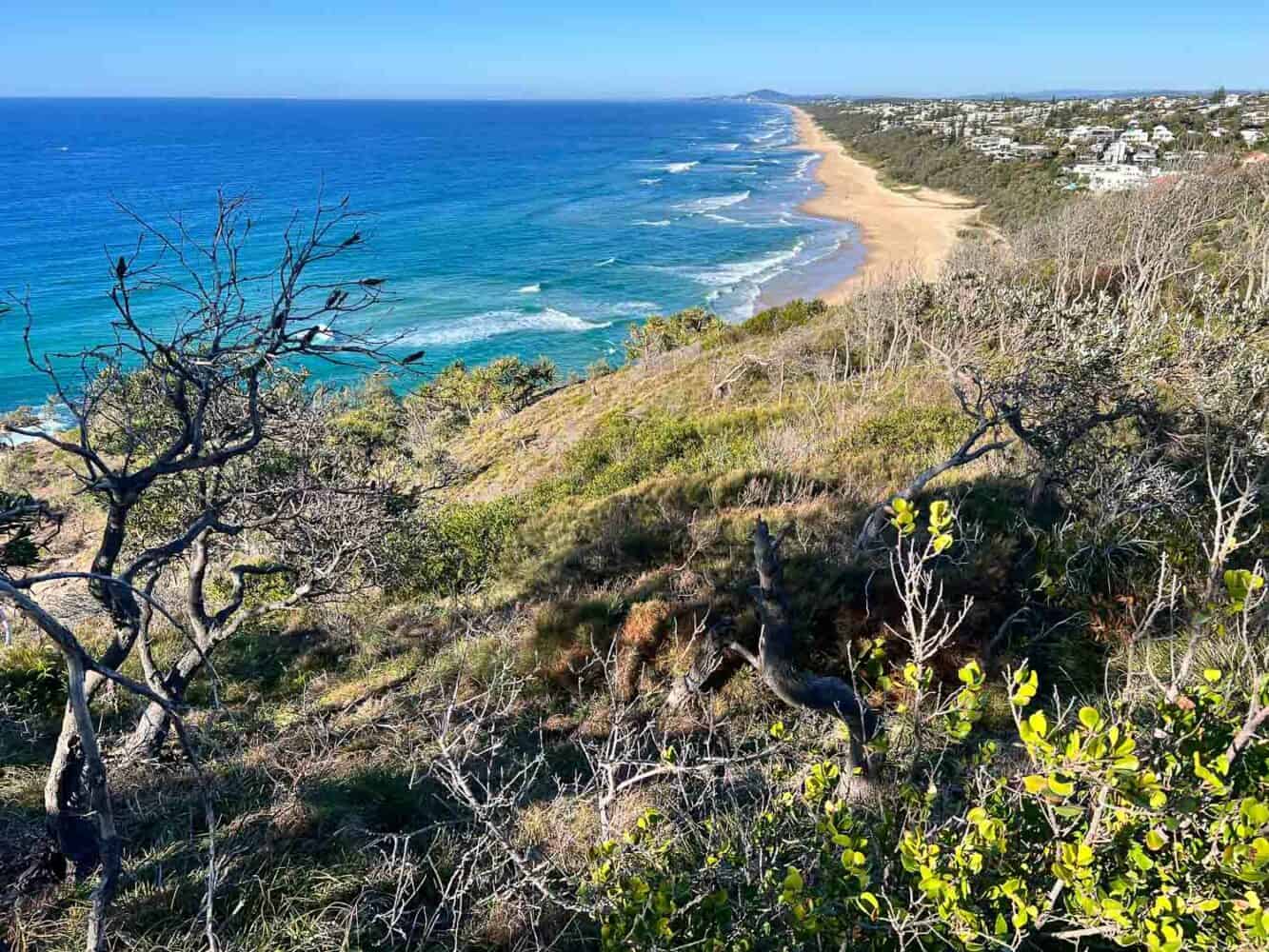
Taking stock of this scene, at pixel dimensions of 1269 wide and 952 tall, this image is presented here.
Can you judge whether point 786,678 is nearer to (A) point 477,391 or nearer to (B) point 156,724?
(B) point 156,724

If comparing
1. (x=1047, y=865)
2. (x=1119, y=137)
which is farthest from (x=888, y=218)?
(x=1047, y=865)

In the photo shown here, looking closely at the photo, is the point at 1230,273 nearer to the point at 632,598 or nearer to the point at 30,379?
the point at 632,598

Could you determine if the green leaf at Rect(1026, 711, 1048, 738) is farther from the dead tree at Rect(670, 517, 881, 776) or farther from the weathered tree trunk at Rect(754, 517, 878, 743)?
the weathered tree trunk at Rect(754, 517, 878, 743)

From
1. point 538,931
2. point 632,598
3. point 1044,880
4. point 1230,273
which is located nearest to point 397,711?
point 632,598

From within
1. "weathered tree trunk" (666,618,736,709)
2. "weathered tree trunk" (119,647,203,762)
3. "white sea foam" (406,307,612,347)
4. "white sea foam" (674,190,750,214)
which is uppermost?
"white sea foam" (674,190,750,214)

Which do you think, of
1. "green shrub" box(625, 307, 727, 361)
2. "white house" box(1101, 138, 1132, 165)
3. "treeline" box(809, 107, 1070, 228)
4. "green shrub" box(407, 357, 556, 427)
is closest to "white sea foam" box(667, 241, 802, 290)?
"green shrub" box(625, 307, 727, 361)

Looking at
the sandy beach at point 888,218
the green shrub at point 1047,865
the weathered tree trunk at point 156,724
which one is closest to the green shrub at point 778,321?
the sandy beach at point 888,218
